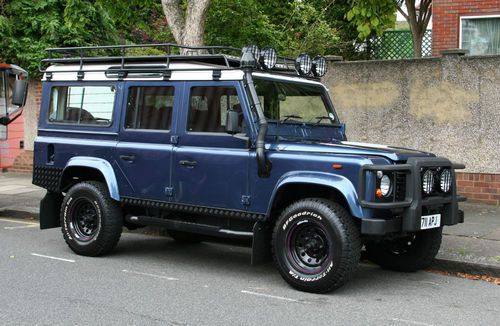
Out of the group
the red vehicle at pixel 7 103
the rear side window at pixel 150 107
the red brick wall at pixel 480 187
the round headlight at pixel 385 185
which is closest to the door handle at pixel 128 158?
the rear side window at pixel 150 107

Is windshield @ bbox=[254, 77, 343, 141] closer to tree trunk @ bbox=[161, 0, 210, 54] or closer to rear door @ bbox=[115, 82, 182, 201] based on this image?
rear door @ bbox=[115, 82, 182, 201]

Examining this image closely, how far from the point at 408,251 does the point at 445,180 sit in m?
1.05

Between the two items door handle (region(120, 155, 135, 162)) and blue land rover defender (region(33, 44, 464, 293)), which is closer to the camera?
blue land rover defender (region(33, 44, 464, 293))

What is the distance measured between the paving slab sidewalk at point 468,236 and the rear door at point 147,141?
10.6 feet

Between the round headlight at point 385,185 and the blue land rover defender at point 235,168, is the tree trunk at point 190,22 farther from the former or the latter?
the round headlight at point 385,185

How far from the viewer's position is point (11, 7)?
16.4 metres

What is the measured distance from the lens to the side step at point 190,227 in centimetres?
702

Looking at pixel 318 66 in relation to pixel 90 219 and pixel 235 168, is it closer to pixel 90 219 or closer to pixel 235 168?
pixel 235 168

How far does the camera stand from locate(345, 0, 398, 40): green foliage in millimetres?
10312

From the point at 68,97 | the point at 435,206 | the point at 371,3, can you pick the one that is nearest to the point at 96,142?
the point at 68,97

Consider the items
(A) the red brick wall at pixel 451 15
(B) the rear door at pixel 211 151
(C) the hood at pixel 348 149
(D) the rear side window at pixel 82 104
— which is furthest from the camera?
(A) the red brick wall at pixel 451 15

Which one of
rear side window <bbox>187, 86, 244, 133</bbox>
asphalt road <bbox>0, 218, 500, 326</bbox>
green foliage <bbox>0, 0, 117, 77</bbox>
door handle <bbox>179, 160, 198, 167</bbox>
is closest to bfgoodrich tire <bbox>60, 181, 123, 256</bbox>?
asphalt road <bbox>0, 218, 500, 326</bbox>

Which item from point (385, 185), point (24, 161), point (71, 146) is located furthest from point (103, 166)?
point (24, 161)

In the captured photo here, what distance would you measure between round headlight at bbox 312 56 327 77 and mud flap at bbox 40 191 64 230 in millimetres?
3562
